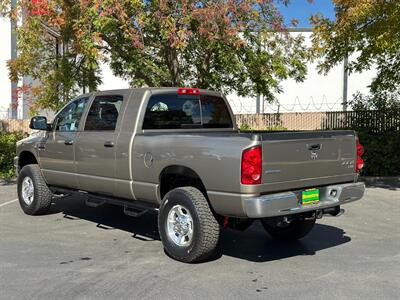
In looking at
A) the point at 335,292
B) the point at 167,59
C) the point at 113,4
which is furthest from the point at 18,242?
the point at 167,59

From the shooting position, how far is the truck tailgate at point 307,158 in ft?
17.6

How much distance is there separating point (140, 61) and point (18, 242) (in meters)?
5.76

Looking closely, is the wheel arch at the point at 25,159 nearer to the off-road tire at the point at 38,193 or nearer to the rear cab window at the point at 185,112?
Result: the off-road tire at the point at 38,193

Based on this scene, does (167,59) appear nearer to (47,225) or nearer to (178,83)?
(178,83)

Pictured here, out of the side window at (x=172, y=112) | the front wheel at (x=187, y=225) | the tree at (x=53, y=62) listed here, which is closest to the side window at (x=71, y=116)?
the side window at (x=172, y=112)

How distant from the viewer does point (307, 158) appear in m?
5.70

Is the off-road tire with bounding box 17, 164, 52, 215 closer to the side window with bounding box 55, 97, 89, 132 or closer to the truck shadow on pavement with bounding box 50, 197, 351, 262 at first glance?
the truck shadow on pavement with bounding box 50, 197, 351, 262

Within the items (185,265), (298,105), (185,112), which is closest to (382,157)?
(185,112)

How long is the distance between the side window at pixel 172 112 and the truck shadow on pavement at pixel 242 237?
5.21 feet

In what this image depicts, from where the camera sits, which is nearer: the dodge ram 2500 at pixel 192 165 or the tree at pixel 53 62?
the dodge ram 2500 at pixel 192 165

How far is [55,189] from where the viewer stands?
8289mm

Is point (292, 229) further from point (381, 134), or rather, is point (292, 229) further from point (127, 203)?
point (381, 134)

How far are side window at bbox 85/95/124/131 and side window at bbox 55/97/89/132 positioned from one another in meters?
0.28

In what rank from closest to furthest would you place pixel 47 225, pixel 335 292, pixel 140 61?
pixel 335 292 → pixel 47 225 → pixel 140 61
